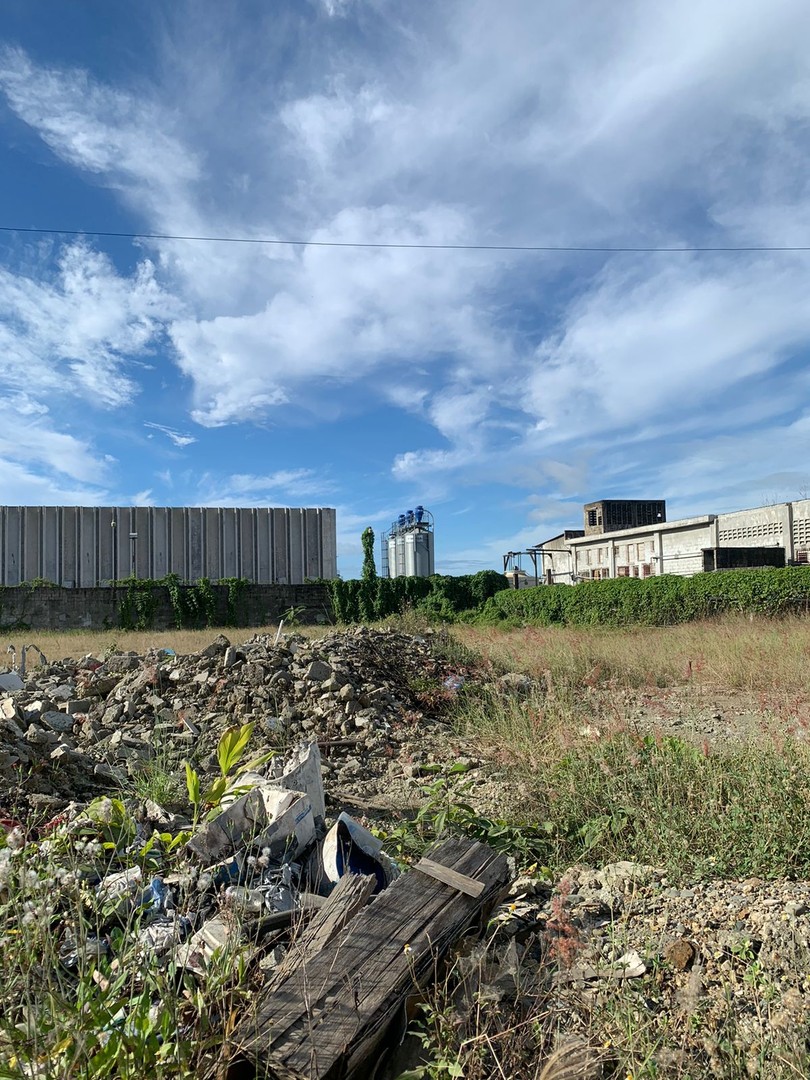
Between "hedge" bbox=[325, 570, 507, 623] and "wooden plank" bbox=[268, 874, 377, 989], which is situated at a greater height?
"hedge" bbox=[325, 570, 507, 623]

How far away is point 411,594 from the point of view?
2469 cm

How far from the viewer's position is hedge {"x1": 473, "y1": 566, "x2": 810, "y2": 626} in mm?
15680

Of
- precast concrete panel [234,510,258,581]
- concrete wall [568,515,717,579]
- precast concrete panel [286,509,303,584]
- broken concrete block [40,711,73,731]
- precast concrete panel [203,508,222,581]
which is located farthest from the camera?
precast concrete panel [286,509,303,584]

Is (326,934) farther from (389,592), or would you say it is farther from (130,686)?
(389,592)

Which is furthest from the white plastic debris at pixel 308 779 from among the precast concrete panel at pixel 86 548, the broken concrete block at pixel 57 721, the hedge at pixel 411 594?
the precast concrete panel at pixel 86 548

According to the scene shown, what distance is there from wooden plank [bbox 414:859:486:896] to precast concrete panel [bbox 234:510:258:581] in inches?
1042

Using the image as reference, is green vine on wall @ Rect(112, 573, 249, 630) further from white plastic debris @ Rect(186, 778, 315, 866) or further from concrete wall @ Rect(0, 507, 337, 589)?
white plastic debris @ Rect(186, 778, 315, 866)

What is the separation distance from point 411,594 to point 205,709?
18143mm

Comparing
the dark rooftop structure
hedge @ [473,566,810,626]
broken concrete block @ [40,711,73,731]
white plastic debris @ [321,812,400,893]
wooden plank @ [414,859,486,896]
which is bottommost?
white plastic debris @ [321,812,400,893]

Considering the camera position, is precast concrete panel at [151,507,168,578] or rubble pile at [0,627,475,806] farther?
precast concrete panel at [151,507,168,578]

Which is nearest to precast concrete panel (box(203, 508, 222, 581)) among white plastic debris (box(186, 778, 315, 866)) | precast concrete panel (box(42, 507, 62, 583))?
precast concrete panel (box(42, 507, 62, 583))

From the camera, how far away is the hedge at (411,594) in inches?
941

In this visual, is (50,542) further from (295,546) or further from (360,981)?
(360,981)

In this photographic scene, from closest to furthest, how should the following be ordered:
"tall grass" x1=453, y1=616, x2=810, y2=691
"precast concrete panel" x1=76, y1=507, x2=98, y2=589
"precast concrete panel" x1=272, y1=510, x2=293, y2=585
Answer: "tall grass" x1=453, y1=616, x2=810, y2=691, "precast concrete panel" x1=76, y1=507, x2=98, y2=589, "precast concrete panel" x1=272, y1=510, x2=293, y2=585
